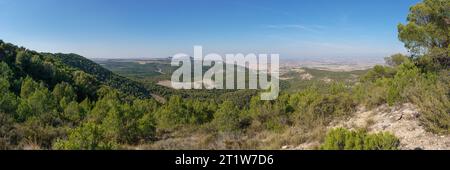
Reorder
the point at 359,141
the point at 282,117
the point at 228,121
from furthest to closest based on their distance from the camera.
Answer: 1. the point at 228,121
2. the point at 282,117
3. the point at 359,141

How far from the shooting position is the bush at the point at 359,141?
438cm

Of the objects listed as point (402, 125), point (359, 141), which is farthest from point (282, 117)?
point (359, 141)

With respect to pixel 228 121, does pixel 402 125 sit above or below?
above

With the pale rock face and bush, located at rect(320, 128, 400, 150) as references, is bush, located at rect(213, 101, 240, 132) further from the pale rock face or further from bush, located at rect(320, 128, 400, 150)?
bush, located at rect(320, 128, 400, 150)

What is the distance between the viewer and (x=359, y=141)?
14.9ft

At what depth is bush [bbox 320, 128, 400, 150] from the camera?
4383 millimetres

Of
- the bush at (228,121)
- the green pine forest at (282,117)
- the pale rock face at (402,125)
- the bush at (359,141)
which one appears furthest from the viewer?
the bush at (228,121)

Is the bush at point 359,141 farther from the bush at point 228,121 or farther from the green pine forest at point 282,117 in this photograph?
the bush at point 228,121

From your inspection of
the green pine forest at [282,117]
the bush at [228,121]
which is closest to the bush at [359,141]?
the green pine forest at [282,117]

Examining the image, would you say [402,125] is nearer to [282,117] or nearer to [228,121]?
[282,117]

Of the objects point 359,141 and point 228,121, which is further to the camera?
point 228,121

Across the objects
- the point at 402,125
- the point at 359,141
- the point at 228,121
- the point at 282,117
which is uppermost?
the point at 359,141

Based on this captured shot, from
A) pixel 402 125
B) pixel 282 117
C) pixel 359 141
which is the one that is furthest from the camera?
pixel 282 117

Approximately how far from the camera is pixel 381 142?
4469mm
